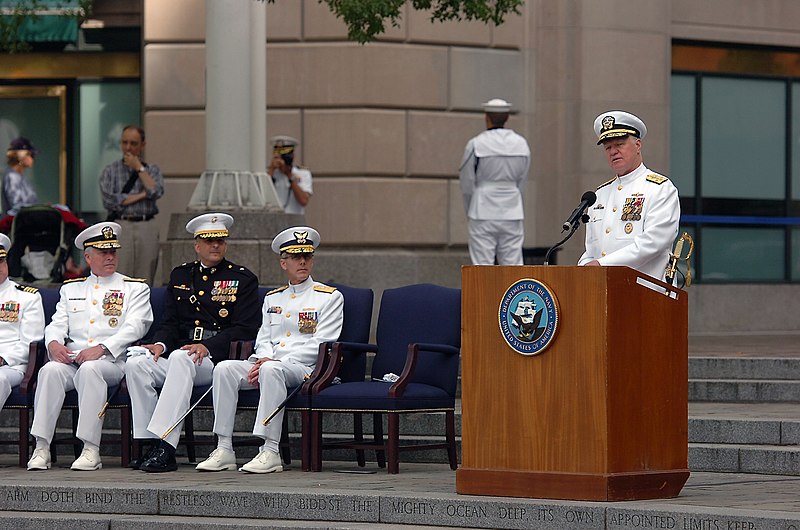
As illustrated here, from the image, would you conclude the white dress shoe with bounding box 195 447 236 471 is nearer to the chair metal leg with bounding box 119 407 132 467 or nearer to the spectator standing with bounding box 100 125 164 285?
the chair metal leg with bounding box 119 407 132 467

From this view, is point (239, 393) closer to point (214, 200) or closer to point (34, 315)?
point (34, 315)

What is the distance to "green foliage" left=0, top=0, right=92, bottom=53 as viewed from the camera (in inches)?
684

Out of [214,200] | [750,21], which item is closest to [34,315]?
[214,200]

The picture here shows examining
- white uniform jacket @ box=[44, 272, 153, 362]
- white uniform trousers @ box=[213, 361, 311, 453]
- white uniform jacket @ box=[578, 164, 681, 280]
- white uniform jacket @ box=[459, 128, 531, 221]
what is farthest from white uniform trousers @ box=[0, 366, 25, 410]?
white uniform jacket @ box=[459, 128, 531, 221]

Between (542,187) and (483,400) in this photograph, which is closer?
(483,400)

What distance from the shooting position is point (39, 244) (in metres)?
15.2

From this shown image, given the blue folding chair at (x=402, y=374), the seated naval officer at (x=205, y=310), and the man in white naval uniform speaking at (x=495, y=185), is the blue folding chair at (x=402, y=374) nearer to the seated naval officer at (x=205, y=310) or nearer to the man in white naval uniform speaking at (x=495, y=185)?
the seated naval officer at (x=205, y=310)

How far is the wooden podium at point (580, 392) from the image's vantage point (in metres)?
8.23

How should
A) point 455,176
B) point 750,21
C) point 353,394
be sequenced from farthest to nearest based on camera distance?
point 750,21 < point 455,176 < point 353,394

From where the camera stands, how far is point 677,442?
8680 millimetres

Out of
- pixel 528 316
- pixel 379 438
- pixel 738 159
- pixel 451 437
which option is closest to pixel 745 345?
pixel 738 159

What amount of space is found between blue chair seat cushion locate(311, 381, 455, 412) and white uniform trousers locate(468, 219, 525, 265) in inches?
203

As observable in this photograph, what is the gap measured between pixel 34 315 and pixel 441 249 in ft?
22.7

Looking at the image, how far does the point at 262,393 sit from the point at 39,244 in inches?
215
